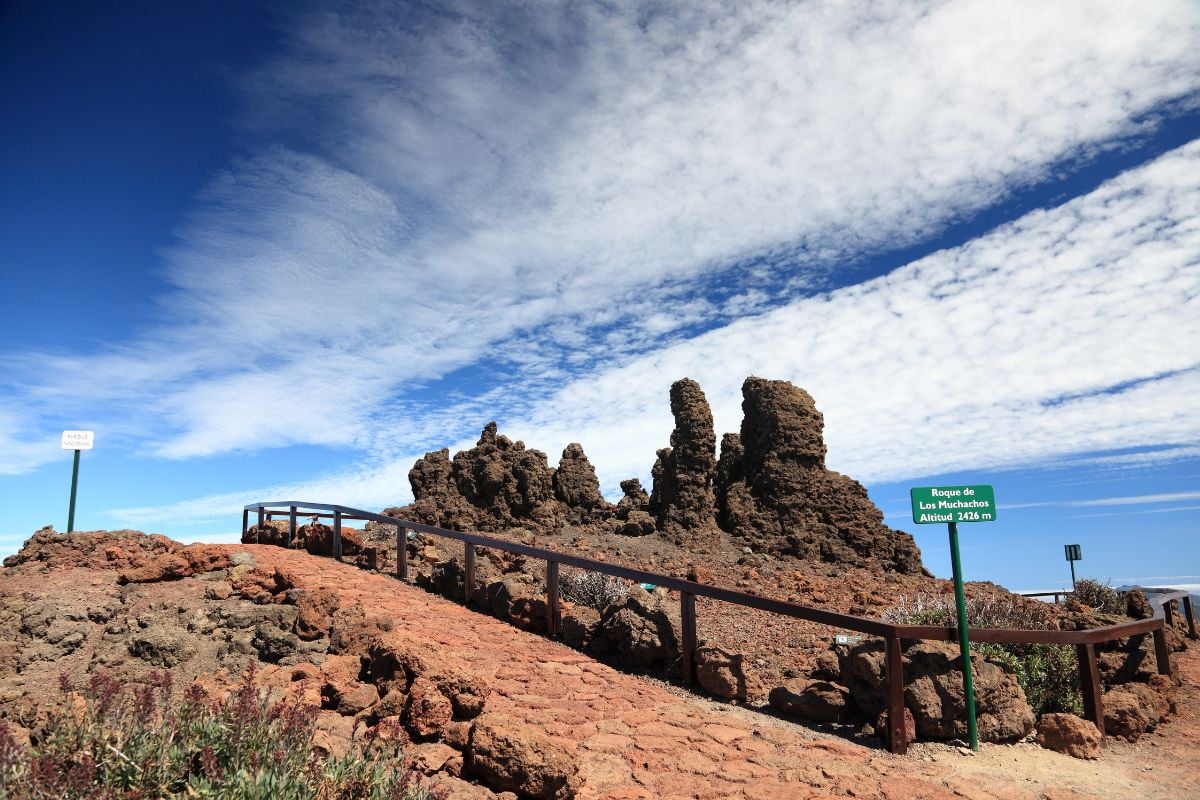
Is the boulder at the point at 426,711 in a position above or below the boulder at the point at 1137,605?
above

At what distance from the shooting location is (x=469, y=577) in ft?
36.7

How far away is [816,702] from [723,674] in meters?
0.96

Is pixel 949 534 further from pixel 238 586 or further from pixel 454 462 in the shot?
pixel 454 462

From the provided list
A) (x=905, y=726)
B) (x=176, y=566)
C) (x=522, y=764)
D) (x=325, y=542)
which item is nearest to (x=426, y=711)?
(x=522, y=764)

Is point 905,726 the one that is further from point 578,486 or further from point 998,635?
point 578,486

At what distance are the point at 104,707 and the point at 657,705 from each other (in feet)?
16.0

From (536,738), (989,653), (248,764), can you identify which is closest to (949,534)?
(989,653)

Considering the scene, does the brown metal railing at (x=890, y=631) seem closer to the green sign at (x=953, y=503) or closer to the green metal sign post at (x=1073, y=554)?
the green sign at (x=953, y=503)

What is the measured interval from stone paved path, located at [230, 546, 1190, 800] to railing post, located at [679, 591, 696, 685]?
1.60 feet

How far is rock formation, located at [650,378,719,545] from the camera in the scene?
79.7 feet

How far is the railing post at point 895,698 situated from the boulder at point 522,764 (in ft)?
10.6

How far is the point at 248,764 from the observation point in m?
3.90

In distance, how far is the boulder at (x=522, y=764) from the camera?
506cm

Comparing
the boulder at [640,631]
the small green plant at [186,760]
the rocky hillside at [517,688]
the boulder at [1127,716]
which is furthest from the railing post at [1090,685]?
the small green plant at [186,760]
